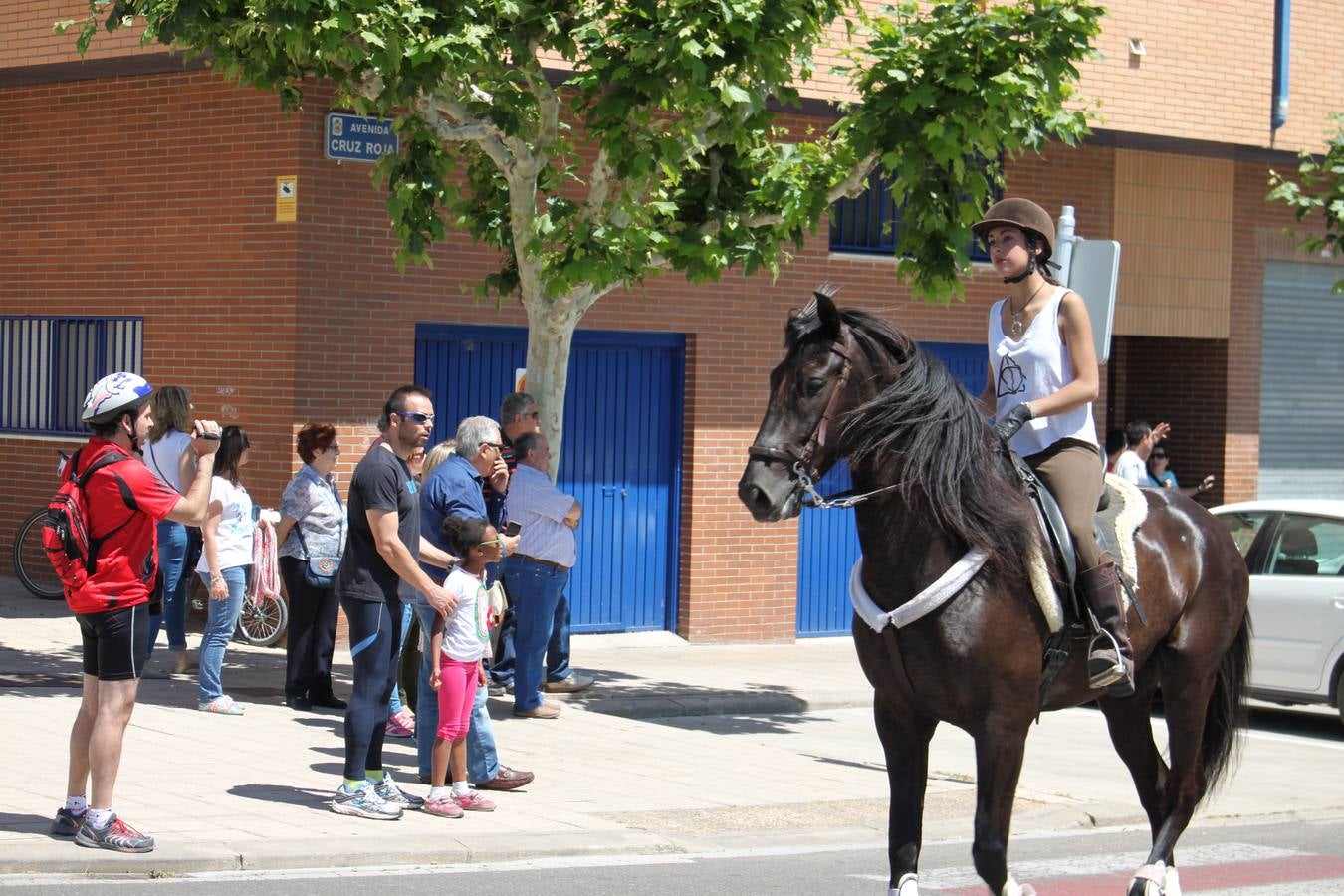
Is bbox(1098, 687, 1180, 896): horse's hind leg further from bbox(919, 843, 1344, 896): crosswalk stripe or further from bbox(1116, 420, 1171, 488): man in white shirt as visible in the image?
bbox(1116, 420, 1171, 488): man in white shirt

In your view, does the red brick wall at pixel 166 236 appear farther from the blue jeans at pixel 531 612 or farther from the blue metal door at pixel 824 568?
the blue metal door at pixel 824 568

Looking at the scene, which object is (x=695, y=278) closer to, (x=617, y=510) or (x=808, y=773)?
(x=808, y=773)

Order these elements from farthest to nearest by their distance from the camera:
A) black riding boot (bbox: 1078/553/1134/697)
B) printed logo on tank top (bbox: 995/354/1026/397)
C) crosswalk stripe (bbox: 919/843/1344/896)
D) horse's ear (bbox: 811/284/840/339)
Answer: crosswalk stripe (bbox: 919/843/1344/896), printed logo on tank top (bbox: 995/354/1026/397), black riding boot (bbox: 1078/553/1134/697), horse's ear (bbox: 811/284/840/339)

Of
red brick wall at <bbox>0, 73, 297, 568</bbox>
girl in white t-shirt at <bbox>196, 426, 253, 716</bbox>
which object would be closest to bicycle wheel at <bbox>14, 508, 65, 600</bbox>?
red brick wall at <bbox>0, 73, 297, 568</bbox>

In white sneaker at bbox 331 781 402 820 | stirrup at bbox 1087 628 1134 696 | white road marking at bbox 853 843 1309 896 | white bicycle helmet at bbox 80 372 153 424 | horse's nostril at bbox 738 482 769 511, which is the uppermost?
white bicycle helmet at bbox 80 372 153 424

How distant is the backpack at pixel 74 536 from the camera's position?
7.55m

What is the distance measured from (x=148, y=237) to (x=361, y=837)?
9.11 meters

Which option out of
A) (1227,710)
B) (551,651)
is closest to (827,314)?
(1227,710)

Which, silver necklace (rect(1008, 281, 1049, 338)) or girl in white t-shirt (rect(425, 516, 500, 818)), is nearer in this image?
silver necklace (rect(1008, 281, 1049, 338))

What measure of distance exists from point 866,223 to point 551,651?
22.5 ft

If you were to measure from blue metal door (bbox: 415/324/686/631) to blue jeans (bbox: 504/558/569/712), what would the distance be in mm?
3815

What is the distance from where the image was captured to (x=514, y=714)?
12.2 m

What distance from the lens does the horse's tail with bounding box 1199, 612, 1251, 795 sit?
768 centimetres

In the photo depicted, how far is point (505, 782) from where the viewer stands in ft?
31.4
